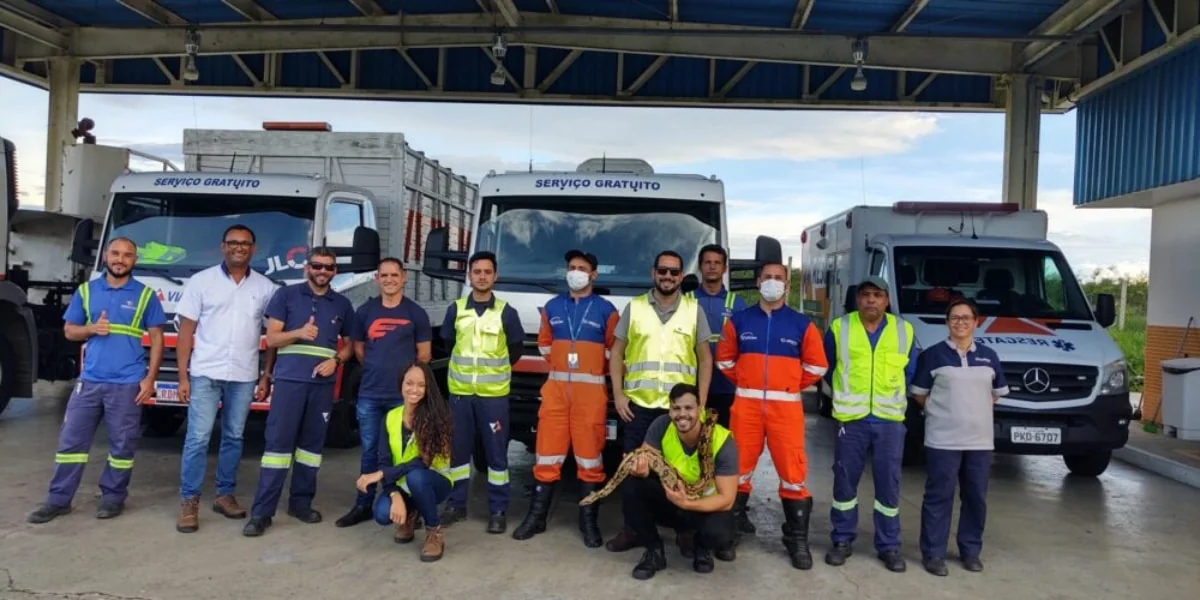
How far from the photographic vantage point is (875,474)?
5.20m

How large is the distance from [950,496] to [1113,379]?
9.21 ft

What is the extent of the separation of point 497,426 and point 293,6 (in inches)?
371

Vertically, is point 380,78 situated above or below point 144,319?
above

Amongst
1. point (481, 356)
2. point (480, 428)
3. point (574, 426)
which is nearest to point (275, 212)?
point (481, 356)

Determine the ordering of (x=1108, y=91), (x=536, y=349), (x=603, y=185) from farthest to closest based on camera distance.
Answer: (x=1108, y=91) → (x=603, y=185) → (x=536, y=349)

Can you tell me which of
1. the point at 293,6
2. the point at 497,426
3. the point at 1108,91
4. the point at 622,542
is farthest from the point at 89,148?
the point at 1108,91

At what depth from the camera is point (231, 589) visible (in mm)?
4551

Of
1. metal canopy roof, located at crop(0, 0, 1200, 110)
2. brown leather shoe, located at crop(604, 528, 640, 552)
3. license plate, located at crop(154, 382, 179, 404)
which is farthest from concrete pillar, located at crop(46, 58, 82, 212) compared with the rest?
brown leather shoe, located at crop(604, 528, 640, 552)

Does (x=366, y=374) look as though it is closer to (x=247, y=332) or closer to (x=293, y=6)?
(x=247, y=332)

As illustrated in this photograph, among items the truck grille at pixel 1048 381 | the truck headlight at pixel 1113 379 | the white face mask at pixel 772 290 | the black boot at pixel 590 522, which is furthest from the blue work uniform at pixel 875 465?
the truck headlight at pixel 1113 379

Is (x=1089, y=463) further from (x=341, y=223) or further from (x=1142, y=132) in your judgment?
(x=341, y=223)

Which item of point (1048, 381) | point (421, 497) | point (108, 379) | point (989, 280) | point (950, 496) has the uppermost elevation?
point (989, 280)

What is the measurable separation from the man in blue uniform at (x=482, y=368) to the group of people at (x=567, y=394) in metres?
0.01

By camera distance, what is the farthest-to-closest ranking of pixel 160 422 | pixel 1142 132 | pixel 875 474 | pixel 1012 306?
1. pixel 1142 132
2. pixel 160 422
3. pixel 1012 306
4. pixel 875 474
